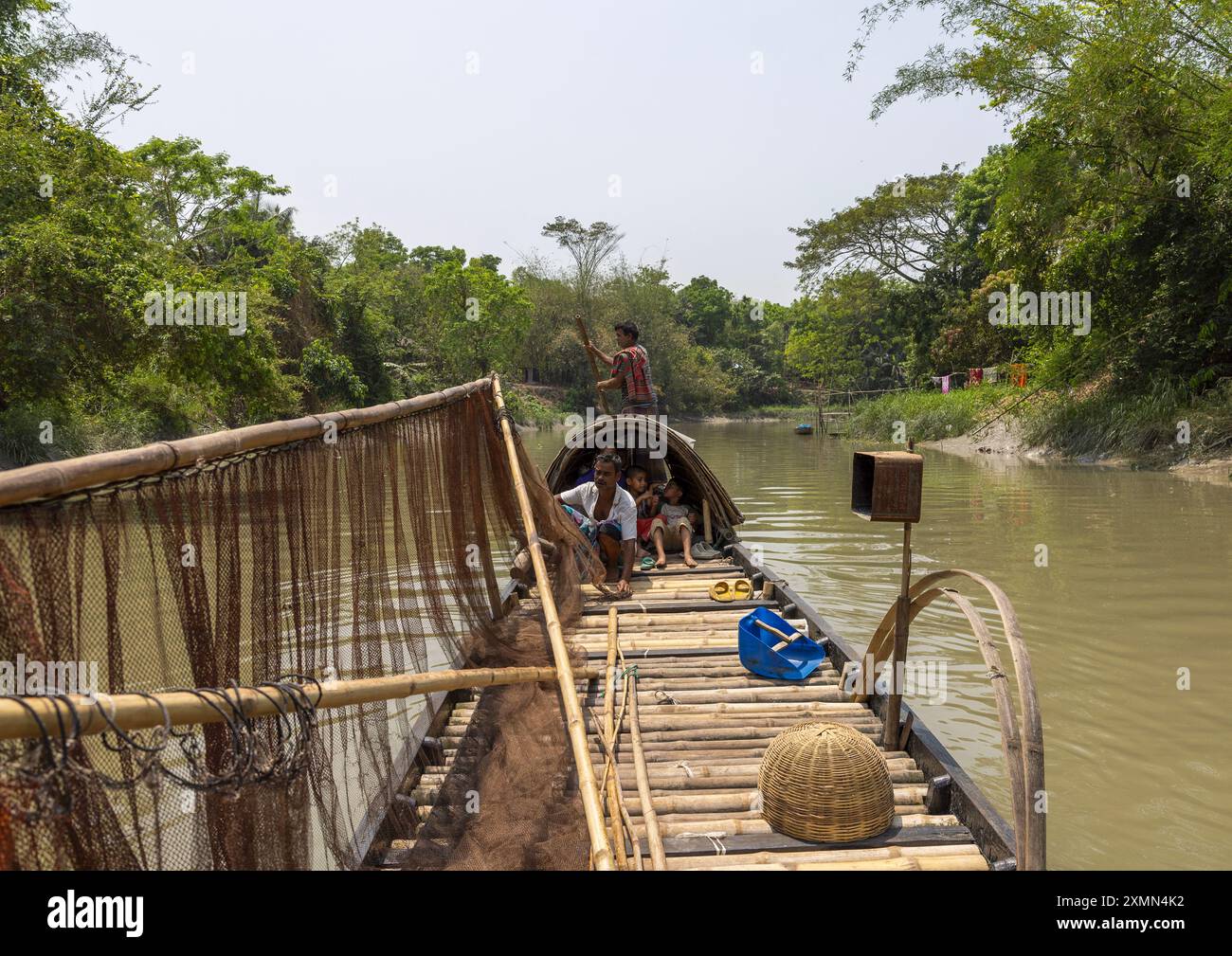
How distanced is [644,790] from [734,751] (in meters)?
0.68

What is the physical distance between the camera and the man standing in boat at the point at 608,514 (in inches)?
257

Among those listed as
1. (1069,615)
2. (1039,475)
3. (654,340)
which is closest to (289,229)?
(654,340)

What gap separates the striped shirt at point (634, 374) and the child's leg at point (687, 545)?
1268 millimetres

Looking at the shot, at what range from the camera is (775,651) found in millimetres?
4613

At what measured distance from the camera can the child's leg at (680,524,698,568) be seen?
750 centimetres

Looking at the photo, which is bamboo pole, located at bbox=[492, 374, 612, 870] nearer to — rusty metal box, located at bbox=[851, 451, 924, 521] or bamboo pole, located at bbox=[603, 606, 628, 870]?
bamboo pole, located at bbox=[603, 606, 628, 870]

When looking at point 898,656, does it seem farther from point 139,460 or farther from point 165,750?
point 139,460

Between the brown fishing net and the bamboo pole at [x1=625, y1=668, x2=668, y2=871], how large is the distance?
0.78ft

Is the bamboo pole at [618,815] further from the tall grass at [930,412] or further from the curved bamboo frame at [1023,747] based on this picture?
→ the tall grass at [930,412]

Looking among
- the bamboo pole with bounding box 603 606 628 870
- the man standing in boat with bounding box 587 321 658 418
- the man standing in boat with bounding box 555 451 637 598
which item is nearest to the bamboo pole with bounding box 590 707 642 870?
the bamboo pole with bounding box 603 606 628 870
